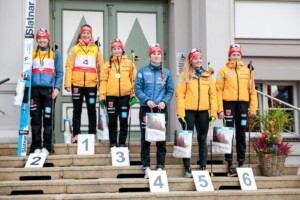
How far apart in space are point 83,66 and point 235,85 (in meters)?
2.35

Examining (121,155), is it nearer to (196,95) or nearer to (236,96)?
(196,95)

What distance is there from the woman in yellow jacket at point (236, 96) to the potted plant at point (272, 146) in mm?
281

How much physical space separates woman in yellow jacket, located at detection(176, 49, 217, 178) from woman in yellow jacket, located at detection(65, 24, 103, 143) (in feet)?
4.84

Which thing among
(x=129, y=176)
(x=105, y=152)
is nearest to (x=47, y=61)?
(x=105, y=152)

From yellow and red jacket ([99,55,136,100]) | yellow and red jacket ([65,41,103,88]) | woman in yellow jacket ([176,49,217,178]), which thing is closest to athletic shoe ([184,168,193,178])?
woman in yellow jacket ([176,49,217,178])

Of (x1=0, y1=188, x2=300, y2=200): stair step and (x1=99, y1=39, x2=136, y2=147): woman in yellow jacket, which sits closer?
(x1=0, y1=188, x2=300, y2=200): stair step

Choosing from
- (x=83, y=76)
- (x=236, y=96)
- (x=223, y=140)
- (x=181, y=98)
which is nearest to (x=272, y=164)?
(x=223, y=140)

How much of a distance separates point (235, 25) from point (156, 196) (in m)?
4.48

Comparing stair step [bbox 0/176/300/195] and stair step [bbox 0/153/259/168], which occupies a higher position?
stair step [bbox 0/153/259/168]

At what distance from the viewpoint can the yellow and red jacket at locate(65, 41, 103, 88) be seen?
333 inches

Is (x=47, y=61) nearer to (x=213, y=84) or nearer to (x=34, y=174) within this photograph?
(x=34, y=174)

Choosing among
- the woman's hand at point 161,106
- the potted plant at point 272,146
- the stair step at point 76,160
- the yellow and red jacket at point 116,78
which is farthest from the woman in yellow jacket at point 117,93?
the potted plant at point 272,146

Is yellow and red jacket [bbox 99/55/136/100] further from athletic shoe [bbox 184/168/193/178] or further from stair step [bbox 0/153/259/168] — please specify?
athletic shoe [bbox 184/168/193/178]

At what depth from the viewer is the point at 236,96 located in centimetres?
815
